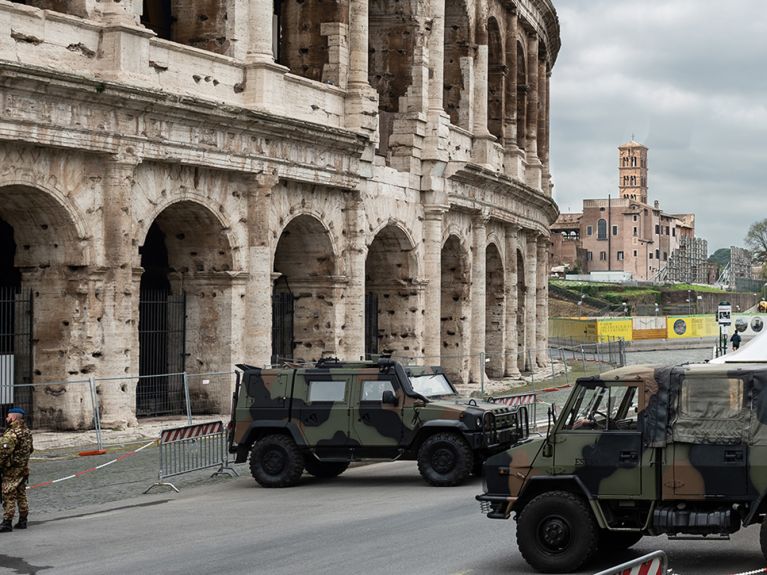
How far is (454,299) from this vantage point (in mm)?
38594

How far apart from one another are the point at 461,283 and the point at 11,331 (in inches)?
638

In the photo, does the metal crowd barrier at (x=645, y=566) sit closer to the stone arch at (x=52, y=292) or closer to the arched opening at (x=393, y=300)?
the stone arch at (x=52, y=292)

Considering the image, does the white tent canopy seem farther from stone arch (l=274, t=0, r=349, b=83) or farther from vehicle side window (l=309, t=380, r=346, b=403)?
stone arch (l=274, t=0, r=349, b=83)

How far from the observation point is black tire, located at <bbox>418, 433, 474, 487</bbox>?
61.4 ft

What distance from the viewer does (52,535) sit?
1539cm

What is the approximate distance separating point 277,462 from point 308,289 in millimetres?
12228

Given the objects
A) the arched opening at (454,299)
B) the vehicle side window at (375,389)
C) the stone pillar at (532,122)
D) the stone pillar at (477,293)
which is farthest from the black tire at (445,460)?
the stone pillar at (532,122)

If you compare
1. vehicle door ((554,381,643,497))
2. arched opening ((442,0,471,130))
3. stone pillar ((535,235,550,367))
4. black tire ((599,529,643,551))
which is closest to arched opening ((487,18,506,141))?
arched opening ((442,0,471,130))

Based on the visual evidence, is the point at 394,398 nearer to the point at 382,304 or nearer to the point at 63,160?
the point at 63,160

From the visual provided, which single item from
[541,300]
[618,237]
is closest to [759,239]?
[618,237]

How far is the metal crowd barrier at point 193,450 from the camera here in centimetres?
1973

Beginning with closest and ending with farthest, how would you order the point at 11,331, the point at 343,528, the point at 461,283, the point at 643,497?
the point at 643,497 < the point at 343,528 < the point at 11,331 < the point at 461,283

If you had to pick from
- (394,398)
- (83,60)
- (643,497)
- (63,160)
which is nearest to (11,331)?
(63,160)

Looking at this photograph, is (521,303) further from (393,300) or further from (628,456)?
(628,456)
